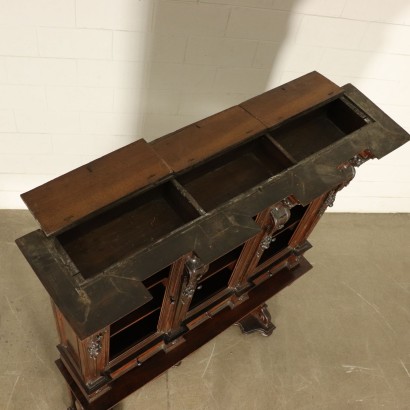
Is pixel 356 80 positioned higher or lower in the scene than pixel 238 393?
Answer: higher

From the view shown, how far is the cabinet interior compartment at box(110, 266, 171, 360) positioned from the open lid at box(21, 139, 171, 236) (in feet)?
1.36

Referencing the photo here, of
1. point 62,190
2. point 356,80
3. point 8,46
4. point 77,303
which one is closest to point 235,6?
point 356,80

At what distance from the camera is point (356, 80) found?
3154mm

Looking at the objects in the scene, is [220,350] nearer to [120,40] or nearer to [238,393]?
[238,393]

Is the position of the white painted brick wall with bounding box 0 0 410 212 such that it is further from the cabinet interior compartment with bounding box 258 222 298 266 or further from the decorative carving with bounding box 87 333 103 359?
the decorative carving with bounding box 87 333 103 359

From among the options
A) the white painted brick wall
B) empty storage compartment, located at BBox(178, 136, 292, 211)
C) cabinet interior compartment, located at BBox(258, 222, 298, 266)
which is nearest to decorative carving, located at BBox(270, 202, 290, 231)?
empty storage compartment, located at BBox(178, 136, 292, 211)

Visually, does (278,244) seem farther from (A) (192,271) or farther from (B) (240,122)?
(A) (192,271)

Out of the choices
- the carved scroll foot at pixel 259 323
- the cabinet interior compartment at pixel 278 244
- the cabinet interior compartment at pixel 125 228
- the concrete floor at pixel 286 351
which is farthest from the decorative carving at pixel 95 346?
the carved scroll foot at pixel 259 323

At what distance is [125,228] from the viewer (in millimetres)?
1902

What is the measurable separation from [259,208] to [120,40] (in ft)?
4.59

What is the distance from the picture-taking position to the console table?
1646 mm

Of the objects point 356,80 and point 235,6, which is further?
point 356,80

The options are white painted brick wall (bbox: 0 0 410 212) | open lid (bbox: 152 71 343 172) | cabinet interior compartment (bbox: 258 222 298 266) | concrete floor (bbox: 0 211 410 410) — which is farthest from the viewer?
concrete floor (bbox: 0 211 410 410)

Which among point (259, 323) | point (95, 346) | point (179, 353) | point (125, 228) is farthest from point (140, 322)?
point (259, 323)
